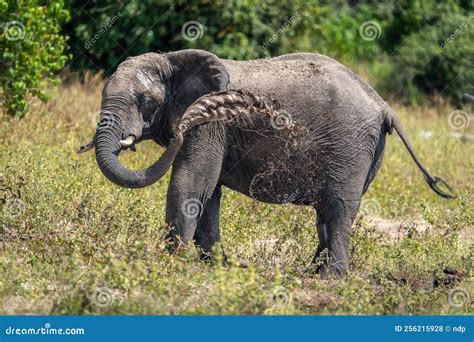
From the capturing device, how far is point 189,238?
31.3 ft

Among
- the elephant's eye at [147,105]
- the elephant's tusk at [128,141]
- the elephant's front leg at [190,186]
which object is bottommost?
the elephant's front leg at [190,186]

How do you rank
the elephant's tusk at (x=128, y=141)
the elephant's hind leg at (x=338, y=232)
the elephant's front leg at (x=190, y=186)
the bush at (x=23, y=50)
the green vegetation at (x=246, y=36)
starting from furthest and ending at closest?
the green vegetation at (x=246, y=36) < the bush at (x=23, y=50) < the elephant's hind leg at (x=338, y=232) < the elephant's front leg at (x=190, y=186) < the elephant's tusk at (x=128, y=141)

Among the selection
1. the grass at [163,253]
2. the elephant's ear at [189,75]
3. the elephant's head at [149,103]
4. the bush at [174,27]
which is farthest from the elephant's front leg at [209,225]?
the bush at [174,27]

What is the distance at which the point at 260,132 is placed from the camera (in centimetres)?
989

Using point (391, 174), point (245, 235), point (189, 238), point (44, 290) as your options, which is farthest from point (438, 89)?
point (44, 290)

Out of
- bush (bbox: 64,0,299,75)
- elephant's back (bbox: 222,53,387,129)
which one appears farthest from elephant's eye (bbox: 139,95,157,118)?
bush (bbox: 64,0,299,75)

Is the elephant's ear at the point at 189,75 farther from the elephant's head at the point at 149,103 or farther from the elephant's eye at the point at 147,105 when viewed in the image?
the elephant's eye at the point at 147,105

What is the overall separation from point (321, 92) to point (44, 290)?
9.29 ft

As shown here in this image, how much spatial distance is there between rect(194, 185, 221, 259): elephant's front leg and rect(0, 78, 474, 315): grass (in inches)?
9.2

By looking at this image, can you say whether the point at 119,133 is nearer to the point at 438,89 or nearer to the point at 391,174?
the point at 391,174

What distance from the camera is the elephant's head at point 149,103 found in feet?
30.1

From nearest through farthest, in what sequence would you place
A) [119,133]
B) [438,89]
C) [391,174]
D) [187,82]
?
[119,133]
[187,82]
[391,174]
[438,89]

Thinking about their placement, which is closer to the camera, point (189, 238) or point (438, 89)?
point (189, 238)

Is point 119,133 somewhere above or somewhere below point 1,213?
above
